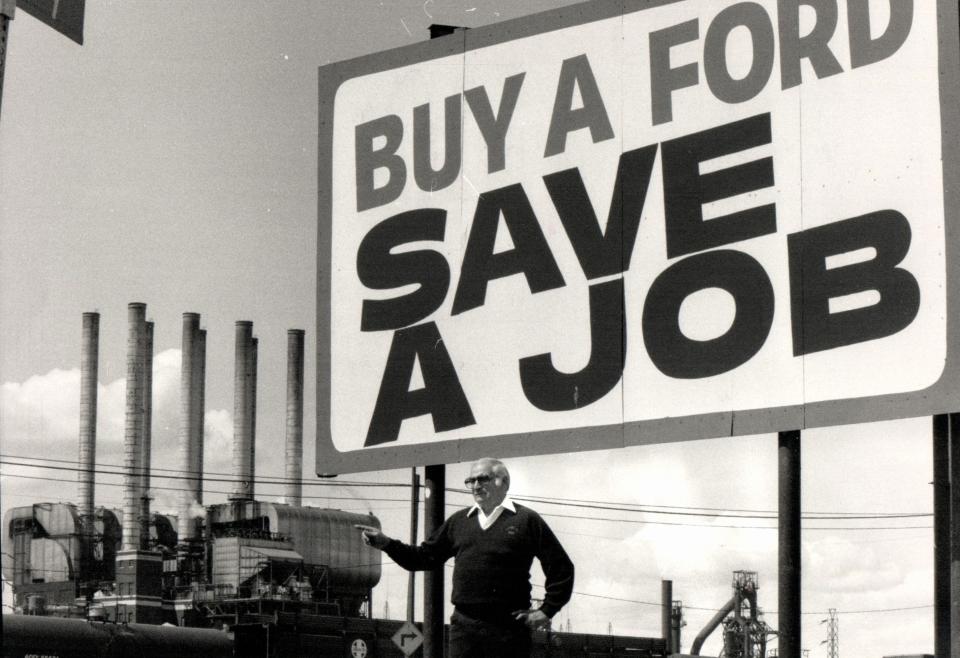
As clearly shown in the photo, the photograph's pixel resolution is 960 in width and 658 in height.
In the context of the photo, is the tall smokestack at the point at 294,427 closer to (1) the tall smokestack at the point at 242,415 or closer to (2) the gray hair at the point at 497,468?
(1) the tall smokestack at the point at 242,415

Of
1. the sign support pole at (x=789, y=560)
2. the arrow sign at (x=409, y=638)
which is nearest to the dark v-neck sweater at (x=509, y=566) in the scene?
the sign support pole at (x=789, y=560)

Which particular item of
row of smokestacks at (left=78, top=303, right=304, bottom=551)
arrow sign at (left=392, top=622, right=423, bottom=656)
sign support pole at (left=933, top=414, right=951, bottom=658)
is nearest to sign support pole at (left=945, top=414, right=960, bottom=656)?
sign support pole at (left=933, top=414, right=951, bottom=658)

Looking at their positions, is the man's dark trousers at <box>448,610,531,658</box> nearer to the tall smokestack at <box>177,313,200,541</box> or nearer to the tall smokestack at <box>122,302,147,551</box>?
the tall smokestack at <box>122,302,147,551</box>

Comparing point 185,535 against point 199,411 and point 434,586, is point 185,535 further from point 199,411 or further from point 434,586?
point 434,586

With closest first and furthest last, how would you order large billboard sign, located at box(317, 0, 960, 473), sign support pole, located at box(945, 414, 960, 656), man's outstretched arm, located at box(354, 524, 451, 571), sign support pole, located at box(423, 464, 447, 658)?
man's outstretched arm, located at box(354, 524, 451, 571) < sign support pole, located at box(945, 414, 960, 656) < large billboard sign, located at box(317, 0, 960, 473) < sign support pole, located at box(423, 464, 447, 658)

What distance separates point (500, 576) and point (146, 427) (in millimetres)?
60068

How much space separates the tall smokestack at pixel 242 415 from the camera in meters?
64.6

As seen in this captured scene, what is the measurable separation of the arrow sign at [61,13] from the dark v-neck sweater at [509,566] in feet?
10.6

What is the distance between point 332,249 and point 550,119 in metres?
1.87

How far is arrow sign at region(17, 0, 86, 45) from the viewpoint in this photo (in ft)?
21.9

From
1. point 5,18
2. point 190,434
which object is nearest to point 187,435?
point 190,434

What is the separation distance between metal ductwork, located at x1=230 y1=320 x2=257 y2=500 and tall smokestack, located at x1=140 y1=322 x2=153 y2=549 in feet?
12.9

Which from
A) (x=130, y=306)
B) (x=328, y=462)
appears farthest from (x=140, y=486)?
(x=328, y=462)

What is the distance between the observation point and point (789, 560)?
7246mm
